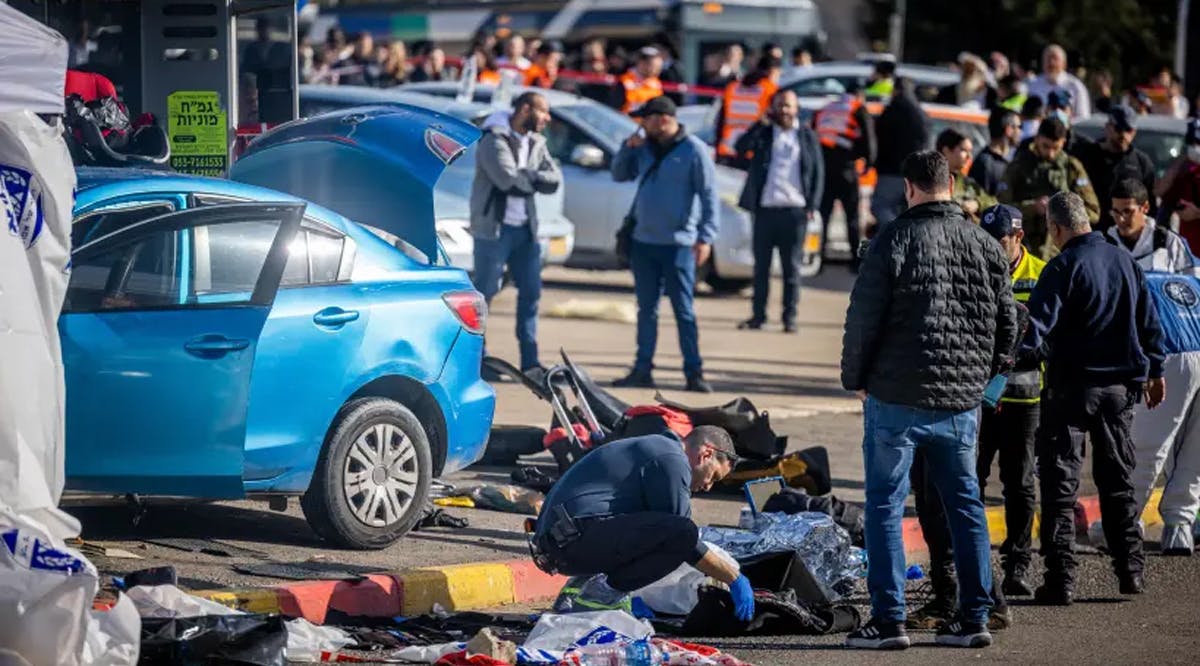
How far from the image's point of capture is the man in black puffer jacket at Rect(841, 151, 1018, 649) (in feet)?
26.5

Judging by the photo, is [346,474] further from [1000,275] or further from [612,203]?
[612,203]

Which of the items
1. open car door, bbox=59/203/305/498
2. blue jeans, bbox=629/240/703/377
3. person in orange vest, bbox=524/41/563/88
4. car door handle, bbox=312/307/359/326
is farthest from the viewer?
person in orange vest, bbox=524/41/563/88

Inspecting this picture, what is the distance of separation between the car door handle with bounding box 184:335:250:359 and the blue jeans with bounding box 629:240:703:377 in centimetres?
620

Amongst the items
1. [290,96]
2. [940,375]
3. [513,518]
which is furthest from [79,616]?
[290,96]

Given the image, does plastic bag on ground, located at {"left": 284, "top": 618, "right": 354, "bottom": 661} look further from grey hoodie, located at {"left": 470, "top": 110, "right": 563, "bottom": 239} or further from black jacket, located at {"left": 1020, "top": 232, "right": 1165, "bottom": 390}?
grey hoodie, located at {"left": 470, "top": 110, "right": 563, "bottom": 239}

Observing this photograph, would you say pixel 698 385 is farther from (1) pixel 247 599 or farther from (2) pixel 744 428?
(1) pixel 247 599

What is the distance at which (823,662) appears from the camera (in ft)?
26.0

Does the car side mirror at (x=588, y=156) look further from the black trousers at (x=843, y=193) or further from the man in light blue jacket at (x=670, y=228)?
the man in light blue jacket at (x=670, y=228)

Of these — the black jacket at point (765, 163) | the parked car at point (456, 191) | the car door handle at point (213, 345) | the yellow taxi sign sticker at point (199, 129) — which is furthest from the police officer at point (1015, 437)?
the black jacket at point (765, 163)

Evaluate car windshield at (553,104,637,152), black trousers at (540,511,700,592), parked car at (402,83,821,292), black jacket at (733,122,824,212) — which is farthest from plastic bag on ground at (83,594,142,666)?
car windshield at (553,104,637,152)

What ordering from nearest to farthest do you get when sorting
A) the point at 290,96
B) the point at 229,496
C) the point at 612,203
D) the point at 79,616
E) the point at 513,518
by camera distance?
the point at 79,616 < the point at 229,496 < the point at 513,518 < the point at 290,96 < the point at 612,203

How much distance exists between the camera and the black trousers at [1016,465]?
31.0 ft

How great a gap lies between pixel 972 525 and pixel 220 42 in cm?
626

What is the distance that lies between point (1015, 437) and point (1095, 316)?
0.63 m
